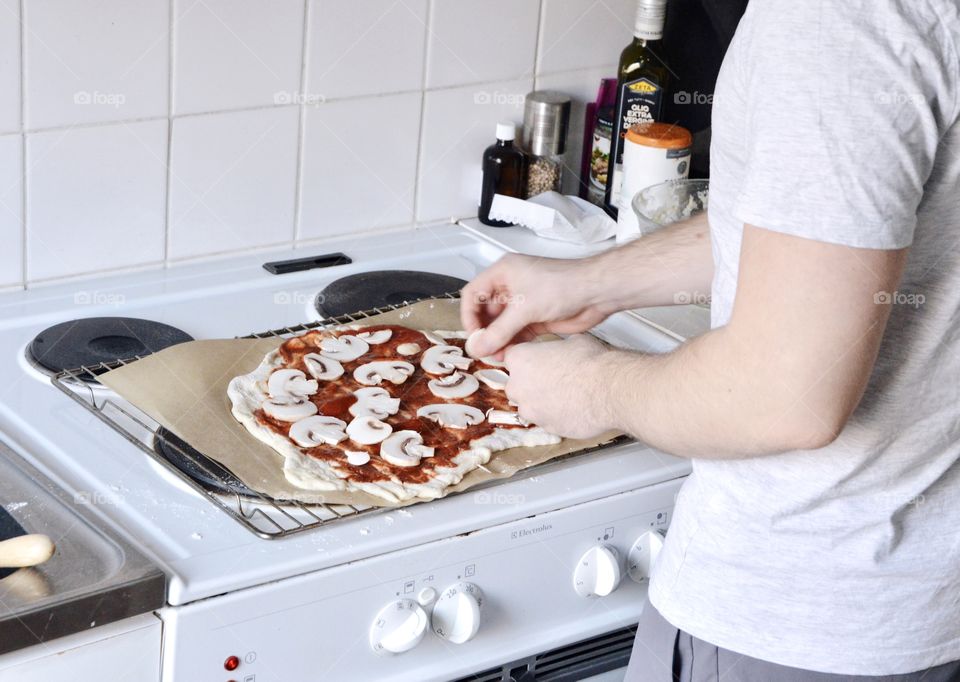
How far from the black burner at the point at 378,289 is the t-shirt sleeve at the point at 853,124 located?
0.77 meters

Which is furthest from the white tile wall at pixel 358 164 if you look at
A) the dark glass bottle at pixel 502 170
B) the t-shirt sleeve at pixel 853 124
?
the t-shirt sleeve at pixel 853 124

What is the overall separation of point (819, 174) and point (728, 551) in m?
0.34

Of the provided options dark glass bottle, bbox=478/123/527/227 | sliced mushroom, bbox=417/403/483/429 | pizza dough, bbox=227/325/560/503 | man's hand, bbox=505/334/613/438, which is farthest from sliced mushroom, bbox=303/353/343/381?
dark glass bottle, bbox=478/123/527/227

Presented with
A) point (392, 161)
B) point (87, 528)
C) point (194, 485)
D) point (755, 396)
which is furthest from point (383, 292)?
point (755, 396)

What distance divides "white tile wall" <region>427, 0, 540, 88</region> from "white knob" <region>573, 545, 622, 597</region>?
2.39 feet

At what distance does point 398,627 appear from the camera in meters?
1.03

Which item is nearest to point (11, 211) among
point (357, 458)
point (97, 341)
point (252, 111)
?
point (97, 341)

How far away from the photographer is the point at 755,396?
30.5 inches

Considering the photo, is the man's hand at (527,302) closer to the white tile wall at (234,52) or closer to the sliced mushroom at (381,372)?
the sliced mushroom at (381,372)

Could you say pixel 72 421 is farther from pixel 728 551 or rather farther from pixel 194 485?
pixel 728 551

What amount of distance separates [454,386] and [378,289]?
0.90 ft

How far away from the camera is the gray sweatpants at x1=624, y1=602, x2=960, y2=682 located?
3.09 feet

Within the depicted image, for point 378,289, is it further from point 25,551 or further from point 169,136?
point 25,551

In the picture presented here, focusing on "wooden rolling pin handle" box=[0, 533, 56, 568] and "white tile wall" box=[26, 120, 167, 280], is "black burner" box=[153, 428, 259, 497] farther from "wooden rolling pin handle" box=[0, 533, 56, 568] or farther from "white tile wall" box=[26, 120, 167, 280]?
"white tile wall" box=[26, 120, 167, 280]
